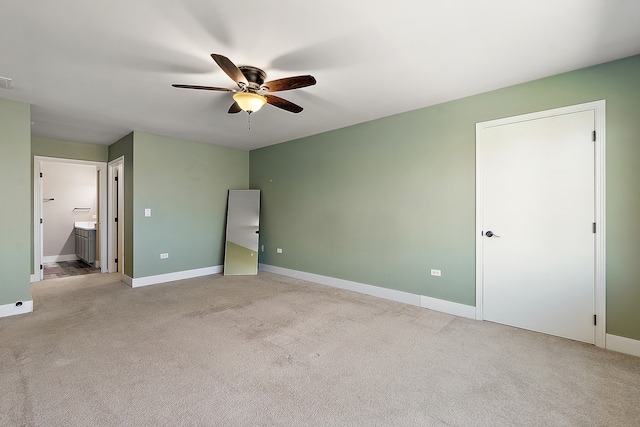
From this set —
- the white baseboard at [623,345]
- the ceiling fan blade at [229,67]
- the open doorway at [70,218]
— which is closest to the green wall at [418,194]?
the white baseboard at [623,345]

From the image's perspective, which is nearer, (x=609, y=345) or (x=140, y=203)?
(x=609, y=345)

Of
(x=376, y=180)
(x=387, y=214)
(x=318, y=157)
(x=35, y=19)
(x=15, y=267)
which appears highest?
(x=35, y=19)

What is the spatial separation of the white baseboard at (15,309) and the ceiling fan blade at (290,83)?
384 centimetres

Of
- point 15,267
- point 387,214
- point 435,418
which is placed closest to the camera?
point 435,418

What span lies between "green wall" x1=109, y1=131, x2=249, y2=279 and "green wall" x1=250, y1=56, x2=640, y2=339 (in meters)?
0.90

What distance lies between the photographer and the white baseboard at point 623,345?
96.4 inches

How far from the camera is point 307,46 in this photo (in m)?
2.29

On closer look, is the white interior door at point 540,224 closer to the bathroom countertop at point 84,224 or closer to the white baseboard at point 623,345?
the white baseboard at point 623,345

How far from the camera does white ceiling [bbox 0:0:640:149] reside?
1.88 metres

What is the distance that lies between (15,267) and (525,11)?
5467 millimetres

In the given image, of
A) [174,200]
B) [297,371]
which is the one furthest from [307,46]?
[174,200]

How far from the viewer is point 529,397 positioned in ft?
6.33

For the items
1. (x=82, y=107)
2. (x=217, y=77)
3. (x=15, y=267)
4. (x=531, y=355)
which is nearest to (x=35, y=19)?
(x=217, y=77)

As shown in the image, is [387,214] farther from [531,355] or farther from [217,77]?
[217,77]
